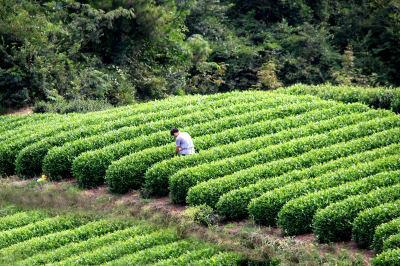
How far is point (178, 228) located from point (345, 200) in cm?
446

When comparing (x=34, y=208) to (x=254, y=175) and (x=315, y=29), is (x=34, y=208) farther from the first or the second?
(x=315, y=29)

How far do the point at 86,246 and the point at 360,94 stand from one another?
536 inches

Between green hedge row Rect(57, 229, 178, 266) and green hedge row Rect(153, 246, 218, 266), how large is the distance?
3.48 feet

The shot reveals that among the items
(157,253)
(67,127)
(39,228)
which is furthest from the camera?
(67,127)

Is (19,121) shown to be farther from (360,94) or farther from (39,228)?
(360,94)

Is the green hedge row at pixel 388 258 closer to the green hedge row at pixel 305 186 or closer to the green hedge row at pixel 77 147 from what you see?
the green hedge row at pixel 305 186

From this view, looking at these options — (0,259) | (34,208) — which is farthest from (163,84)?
(0,259)

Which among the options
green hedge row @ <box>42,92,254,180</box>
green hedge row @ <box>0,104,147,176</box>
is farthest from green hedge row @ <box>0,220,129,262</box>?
green hedge row @ <box>0,104,147,176</box>

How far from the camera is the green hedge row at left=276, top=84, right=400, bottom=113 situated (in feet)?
96.2

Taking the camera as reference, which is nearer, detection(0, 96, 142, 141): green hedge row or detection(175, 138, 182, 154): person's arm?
detection(175, 138, 182, 154): person's arm


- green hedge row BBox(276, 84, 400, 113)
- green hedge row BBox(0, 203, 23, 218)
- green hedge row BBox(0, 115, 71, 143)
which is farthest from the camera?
green hedge row BBox(276, 84, 400, 113)

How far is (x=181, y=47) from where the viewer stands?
41.4 m

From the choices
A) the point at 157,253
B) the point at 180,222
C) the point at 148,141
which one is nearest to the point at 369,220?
the point at 180,222

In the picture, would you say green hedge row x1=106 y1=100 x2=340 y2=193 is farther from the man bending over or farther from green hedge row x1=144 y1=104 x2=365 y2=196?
the man bending over
